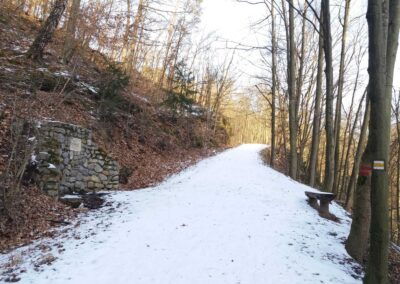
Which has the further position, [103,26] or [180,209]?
[103,26]

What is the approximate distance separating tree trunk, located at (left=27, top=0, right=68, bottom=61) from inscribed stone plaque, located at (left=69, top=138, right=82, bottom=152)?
4838mm

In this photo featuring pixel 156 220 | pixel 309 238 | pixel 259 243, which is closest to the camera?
pixel 259 243

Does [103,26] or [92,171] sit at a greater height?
[103,26]

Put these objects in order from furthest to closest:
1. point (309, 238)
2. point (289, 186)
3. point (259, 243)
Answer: point (289, 186) → point (309, 238) → point (259, 243)

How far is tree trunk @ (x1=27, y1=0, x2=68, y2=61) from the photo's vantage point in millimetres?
10938

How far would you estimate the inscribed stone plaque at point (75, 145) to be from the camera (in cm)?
849

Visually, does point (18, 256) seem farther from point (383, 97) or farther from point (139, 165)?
point (139, 165)

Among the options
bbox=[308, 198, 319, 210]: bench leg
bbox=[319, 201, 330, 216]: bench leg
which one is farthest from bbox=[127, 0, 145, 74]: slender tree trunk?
bbox=[319, 201, 330, 216]: bench leg

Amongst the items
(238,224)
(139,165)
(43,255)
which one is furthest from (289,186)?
(43,255)

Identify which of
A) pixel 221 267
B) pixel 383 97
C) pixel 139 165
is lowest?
pixel 221 267

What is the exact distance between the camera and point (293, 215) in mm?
7363

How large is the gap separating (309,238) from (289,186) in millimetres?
5178

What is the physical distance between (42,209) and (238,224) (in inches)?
161

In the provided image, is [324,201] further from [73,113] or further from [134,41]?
[134,41]
